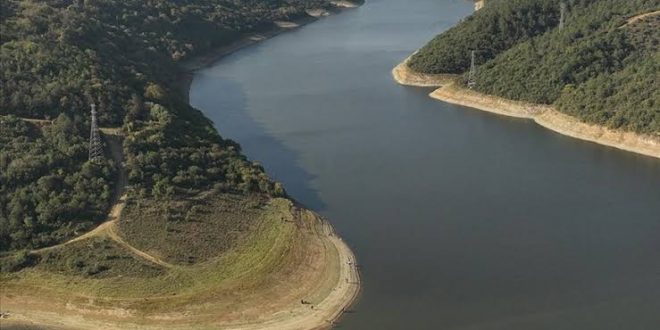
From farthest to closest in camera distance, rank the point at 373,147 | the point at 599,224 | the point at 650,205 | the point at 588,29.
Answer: the point at 588,29 < the point at 373,147 < the point at 650,205 < the point at 599,224

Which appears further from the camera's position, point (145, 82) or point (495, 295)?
point (145, 82)

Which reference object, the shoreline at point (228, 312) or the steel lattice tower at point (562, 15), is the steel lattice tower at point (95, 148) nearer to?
the shoreline at point (228, 312)

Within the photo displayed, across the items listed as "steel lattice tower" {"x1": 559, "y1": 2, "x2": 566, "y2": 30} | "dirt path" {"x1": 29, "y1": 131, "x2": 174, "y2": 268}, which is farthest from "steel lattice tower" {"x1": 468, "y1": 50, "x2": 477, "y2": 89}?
"dirt path" {"x1": 29, "y1": 131, "x2": 174, "y2": 268}

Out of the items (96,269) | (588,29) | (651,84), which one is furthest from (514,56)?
(96,269)

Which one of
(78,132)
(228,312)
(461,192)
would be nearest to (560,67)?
(461,192)

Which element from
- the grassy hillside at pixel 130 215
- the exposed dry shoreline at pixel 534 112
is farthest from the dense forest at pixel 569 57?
the grassy hillside at pixel 130 215

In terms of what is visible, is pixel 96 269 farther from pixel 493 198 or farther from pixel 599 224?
pixel 599 224
